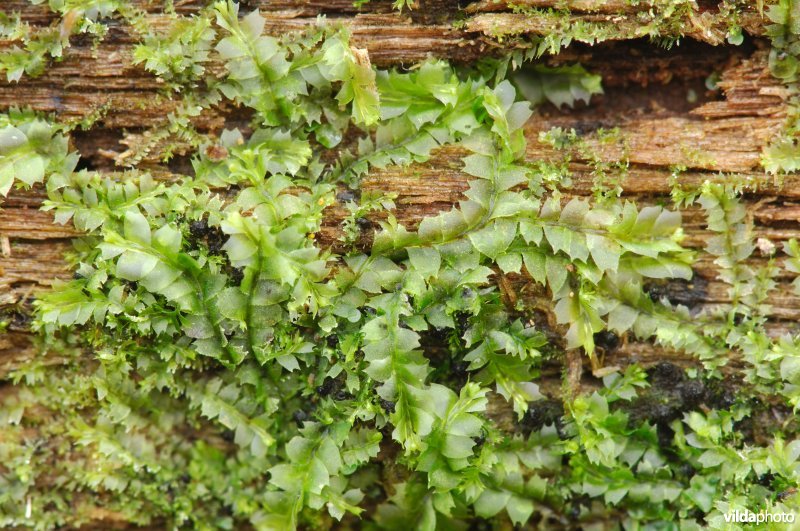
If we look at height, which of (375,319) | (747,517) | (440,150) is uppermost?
(440,150)

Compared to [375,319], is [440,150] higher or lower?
higher

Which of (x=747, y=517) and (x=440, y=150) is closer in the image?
(x=747, y=517)

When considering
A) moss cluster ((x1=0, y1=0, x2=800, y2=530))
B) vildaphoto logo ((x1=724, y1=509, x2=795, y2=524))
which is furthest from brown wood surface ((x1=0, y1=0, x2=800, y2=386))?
→ vildaphoto logo ((x1=724, y1=509, x2=795, y2=524))

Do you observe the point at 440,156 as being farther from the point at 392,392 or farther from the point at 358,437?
the point at 358,437

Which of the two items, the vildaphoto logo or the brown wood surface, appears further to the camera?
the brown wood surface

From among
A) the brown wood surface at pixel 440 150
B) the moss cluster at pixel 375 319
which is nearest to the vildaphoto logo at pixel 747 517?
the moss cluster at pixel 375 319

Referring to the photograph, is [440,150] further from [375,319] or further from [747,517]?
[747,517]

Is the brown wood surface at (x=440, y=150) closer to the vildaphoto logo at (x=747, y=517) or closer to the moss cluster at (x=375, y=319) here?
Answer: the moss cluster at (x=375, y=319)

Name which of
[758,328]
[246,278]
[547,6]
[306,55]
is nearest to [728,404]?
[758,328]

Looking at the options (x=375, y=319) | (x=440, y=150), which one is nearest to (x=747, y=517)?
(x=375, y=319)

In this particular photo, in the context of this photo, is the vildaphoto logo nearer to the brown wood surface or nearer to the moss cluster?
the moss cluster

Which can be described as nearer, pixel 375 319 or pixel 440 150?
pixel 375 319

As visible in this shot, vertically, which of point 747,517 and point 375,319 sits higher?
point 375,319
